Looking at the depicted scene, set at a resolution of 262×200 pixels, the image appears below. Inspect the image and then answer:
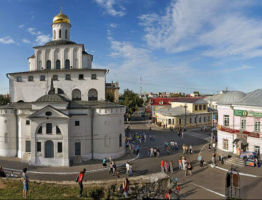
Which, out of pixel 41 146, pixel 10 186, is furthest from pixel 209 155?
pixel 10 186

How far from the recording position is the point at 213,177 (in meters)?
17.2

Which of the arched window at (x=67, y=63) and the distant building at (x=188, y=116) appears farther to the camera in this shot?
the distant building at (x=188, y=116)

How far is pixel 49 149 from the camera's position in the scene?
824 inches

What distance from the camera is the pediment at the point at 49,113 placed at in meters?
20.6

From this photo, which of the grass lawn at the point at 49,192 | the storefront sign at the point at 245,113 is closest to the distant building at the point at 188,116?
the storefront sign at the point at 245,113

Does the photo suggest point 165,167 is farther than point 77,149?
No

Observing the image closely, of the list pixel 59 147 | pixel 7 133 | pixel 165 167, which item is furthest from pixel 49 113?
pixel 165 167

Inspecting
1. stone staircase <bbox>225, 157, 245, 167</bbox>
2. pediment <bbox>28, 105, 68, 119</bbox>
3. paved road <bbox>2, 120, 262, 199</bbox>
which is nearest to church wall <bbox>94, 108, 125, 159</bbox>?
paved road <bbox>2, 120, 262, 199</bbox>

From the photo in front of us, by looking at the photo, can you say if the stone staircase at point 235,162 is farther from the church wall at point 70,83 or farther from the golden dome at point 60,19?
the golden dome at point 60,19

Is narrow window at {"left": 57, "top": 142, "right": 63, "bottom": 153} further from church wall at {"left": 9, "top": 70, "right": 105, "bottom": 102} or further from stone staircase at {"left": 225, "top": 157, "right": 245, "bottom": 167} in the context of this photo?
stone staircase at {"left": 225, "top": 157, "right": 245, "bottom": 167}

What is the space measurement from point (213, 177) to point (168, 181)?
4.76 meters

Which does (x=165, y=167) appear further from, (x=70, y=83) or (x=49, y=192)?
(x=70, y=83)

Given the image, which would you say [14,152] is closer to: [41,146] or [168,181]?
[41,146]

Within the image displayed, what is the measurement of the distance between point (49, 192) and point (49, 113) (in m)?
8.72
